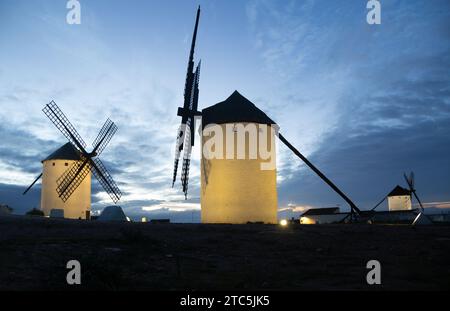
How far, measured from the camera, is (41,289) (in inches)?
306

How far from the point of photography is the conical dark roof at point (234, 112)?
24766mm

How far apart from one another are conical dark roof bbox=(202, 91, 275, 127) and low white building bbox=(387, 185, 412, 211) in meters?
44.2

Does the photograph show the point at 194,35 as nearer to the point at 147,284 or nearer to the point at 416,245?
the point at 416,245

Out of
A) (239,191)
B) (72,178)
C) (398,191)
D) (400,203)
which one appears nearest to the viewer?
(239,191)

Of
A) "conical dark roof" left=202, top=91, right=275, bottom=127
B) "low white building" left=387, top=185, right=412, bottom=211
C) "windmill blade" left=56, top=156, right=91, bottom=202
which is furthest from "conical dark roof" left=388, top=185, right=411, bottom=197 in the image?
"windmill blade" left=56, top=156, right=91, bottom=202

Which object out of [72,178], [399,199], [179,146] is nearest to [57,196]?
[72,178]

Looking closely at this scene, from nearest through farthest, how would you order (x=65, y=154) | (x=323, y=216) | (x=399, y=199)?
(x=65, y=154)
(x=323, y=216)
(x=399, y=199)

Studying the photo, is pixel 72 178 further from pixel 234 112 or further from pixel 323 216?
pixel 323 216

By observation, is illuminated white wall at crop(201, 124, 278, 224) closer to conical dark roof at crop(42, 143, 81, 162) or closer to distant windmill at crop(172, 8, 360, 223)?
distant windmill at crop(172, 8, 360, 223)

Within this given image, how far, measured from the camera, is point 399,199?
205 ft

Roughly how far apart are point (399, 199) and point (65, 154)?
49.6 meters

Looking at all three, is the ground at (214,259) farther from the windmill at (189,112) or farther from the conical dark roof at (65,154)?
the conical dark roof at (65,154)
